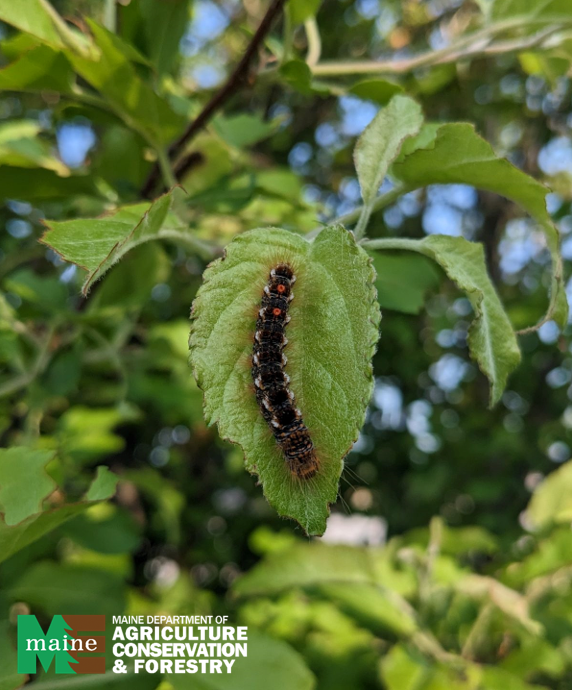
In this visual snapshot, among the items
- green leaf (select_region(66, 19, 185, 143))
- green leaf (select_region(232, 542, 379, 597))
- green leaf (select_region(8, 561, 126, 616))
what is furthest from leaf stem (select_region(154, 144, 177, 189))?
green leaf (select_region(232, 542, 379, 597))

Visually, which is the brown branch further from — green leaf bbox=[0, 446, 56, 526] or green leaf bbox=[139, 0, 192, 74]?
green leaf bbox=[0, 446, 56, 526]

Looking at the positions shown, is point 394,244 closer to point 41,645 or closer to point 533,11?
point 533,11

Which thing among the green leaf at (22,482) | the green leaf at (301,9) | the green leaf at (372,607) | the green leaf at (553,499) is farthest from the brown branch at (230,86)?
the green leaf at (553,499)

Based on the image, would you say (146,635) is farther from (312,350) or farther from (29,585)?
(312,350)

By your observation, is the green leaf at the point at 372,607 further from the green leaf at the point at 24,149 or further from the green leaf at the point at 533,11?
the green leaf at the point at 533,11

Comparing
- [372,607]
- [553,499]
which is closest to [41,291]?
[372,607]

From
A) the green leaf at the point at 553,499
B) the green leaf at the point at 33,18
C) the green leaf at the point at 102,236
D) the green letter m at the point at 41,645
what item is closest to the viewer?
the green leaf at the point at 102,236

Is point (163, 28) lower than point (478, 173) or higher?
higher
